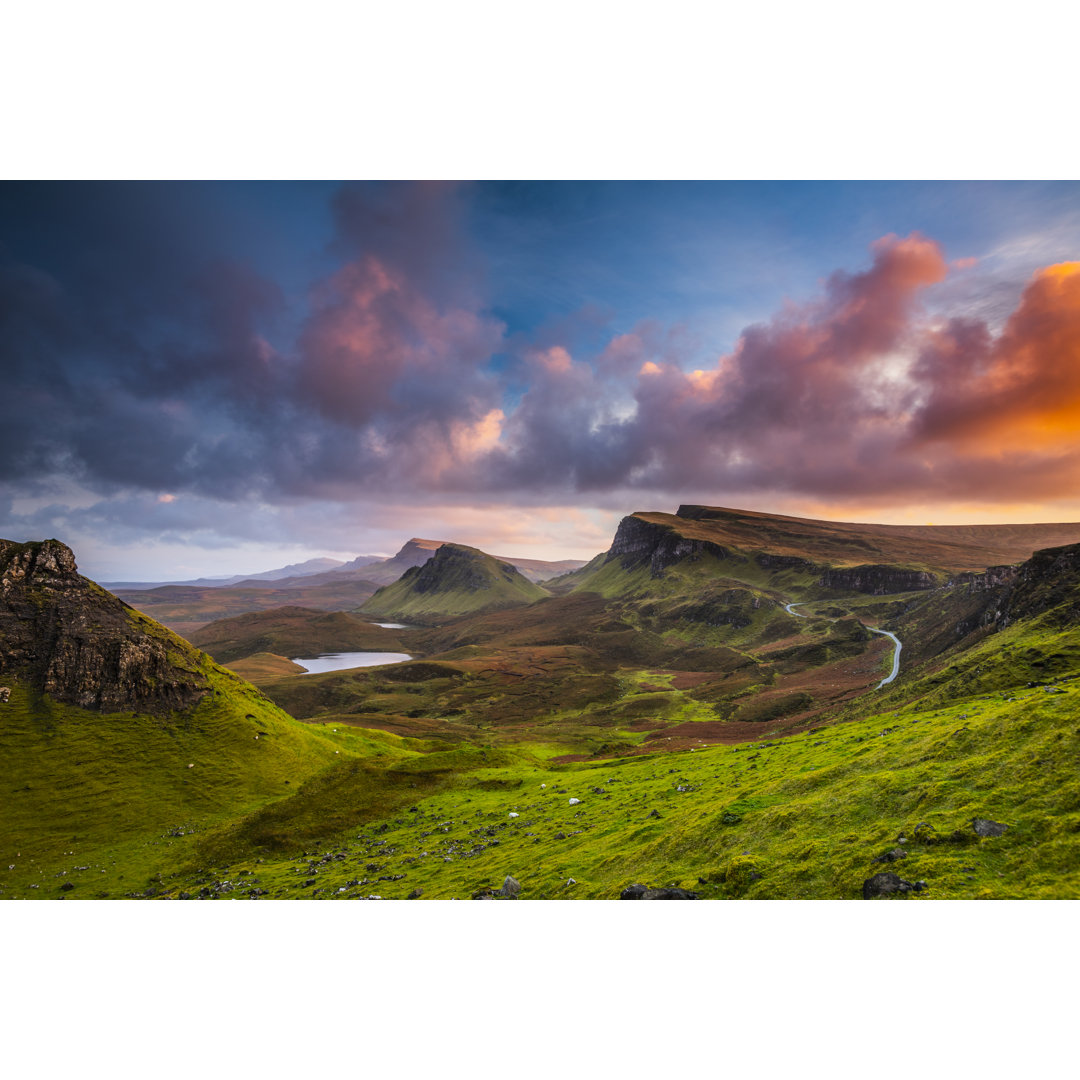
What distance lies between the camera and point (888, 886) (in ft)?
36.8

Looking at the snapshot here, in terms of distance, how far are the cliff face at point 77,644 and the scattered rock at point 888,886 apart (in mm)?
51623

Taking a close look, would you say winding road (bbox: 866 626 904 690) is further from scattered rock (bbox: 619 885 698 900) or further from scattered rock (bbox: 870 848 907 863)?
scattered rock (bbox: 619 885 698 900)

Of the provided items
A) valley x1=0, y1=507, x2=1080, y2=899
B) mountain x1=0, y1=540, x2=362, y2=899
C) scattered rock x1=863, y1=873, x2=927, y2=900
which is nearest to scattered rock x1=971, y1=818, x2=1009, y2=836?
valley x1=0, y1=507, x2=1080, y2=899

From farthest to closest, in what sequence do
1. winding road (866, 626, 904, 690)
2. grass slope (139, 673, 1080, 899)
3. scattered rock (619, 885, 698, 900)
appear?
winding road (866, 626, 904, 690)
scattered rock (619, 885, 698, 900)
grass slope (139, 673, 1080, 899)

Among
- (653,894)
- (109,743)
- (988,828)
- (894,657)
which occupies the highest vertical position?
(988,828)

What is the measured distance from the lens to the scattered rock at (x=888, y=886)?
11.0 m

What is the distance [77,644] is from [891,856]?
56.2 m

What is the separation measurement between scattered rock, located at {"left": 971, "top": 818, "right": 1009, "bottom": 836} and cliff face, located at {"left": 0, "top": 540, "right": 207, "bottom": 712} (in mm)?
53738

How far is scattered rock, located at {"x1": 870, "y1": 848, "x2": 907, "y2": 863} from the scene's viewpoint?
1185 centimetres

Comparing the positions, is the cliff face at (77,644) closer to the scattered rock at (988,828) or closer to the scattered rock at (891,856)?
the scattered rock at (891,856)

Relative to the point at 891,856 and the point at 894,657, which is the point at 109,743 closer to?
the point at 891,856

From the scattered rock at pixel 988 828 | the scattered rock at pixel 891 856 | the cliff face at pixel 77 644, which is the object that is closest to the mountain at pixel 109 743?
the cliff face at pixel 77 644

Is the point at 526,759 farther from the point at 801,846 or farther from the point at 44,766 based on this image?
the point at 801,846

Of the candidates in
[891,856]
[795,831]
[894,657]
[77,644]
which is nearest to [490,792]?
[795,831]
